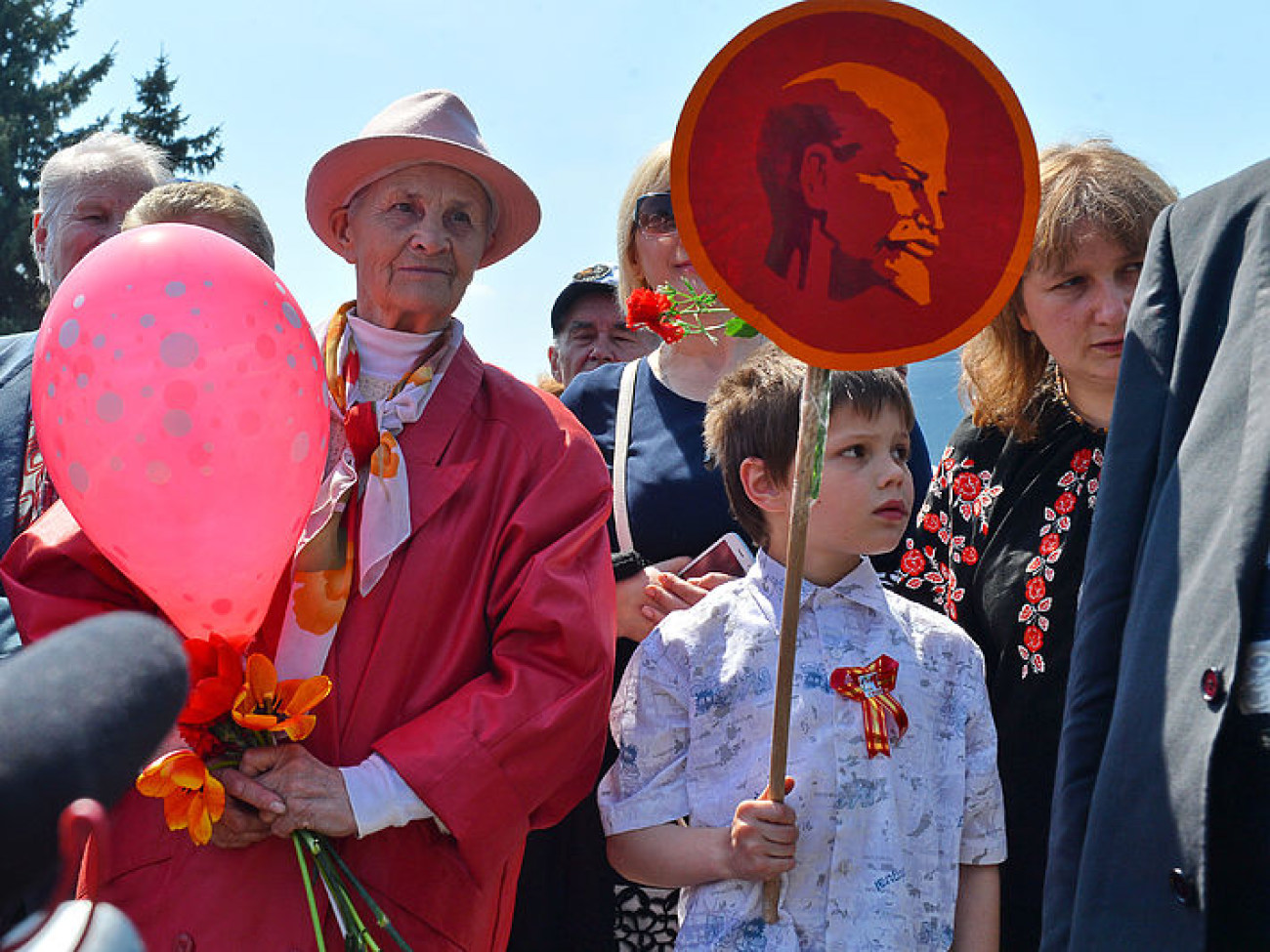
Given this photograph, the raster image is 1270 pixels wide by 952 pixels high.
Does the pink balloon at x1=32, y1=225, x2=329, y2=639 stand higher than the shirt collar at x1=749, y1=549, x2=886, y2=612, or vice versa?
the pink balloon at x1=32, y1=225, x2=329, y2=639

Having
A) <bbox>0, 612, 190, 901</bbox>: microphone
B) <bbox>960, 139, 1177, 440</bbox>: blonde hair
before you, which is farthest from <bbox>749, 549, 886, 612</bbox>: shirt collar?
<bbox>0, 612, 190, 901</bbox>: microphone

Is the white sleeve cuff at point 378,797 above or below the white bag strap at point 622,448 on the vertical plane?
below

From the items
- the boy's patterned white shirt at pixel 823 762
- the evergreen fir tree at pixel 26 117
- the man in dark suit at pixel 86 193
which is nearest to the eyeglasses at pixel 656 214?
the boy's patterned white shirt at pixel 823 762

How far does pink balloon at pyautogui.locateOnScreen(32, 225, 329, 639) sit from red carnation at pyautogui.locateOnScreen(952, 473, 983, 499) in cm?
149

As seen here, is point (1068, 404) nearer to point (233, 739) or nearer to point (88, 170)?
point (233, 739)

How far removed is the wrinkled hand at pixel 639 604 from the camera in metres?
2.89

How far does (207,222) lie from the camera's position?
3520 mm

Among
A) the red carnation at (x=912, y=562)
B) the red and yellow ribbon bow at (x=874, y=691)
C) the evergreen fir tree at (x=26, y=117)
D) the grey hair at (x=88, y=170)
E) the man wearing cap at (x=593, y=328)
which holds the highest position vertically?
the evergreen fir tree at (x=26, y=117)

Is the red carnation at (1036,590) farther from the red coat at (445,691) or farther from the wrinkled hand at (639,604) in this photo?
the red coat at (445,691)

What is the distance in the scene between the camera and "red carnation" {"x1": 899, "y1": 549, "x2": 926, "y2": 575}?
299cm

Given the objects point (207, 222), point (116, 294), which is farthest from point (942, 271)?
point (207, 222)

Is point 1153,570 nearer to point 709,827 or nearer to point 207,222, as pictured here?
point 709,827

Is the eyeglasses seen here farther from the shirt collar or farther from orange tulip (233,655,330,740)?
orange tulip (233,655,330,740)

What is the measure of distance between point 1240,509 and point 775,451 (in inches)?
49.3
